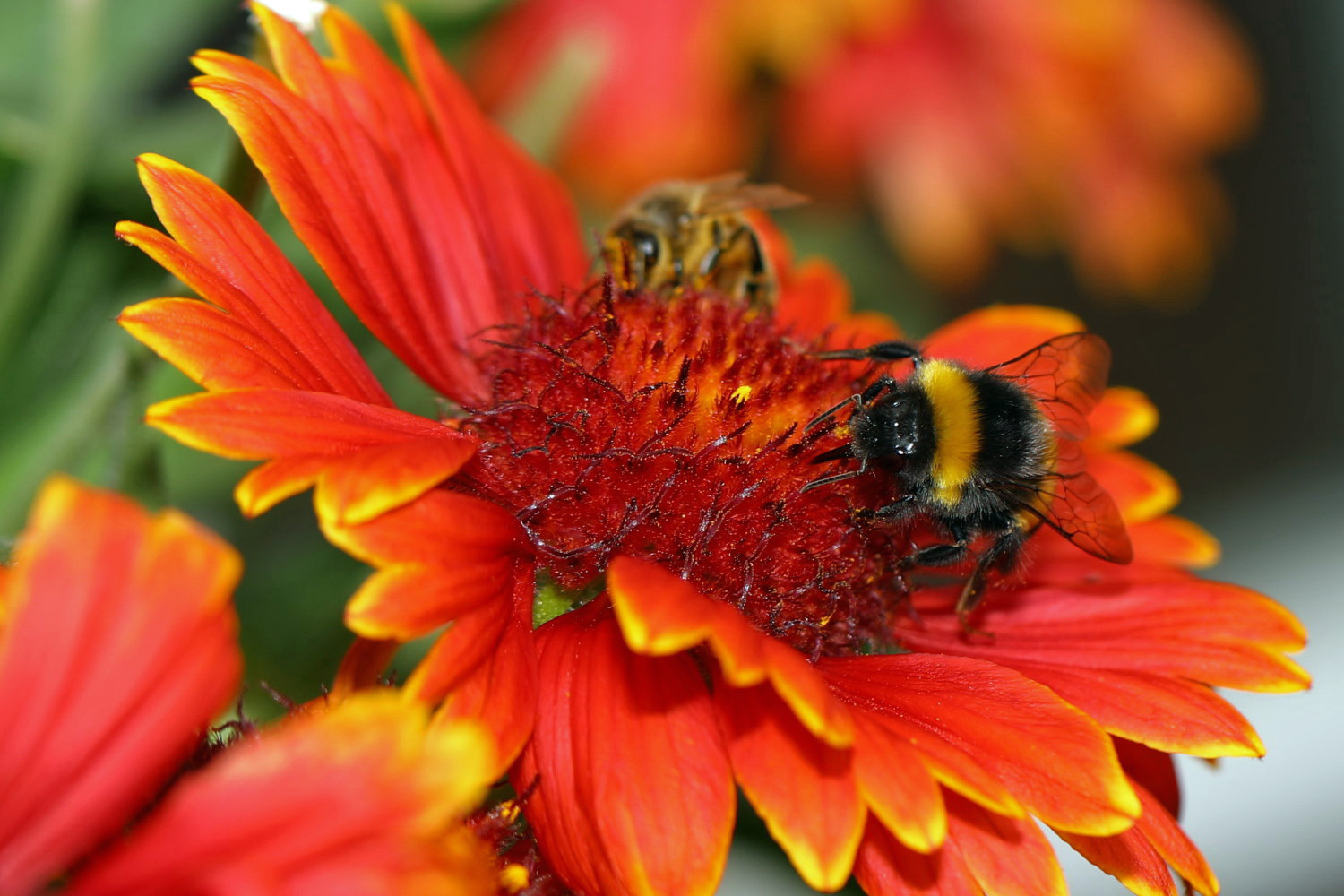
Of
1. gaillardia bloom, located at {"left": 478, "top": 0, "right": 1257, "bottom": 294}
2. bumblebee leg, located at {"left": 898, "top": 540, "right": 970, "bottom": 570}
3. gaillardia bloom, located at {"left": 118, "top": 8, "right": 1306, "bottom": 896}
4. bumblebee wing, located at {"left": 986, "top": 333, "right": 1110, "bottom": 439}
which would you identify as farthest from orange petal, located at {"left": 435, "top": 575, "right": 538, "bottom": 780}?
gaillardia bloom, located at {"left": 478, "top": 0, "right": 1257, "bottom": 294}

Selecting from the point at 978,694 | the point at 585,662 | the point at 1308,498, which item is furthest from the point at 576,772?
the point at 1308,498

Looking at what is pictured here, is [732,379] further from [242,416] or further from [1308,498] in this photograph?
[1308,498]

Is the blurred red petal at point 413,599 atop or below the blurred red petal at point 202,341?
below

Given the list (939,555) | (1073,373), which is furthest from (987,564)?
(1073,373)

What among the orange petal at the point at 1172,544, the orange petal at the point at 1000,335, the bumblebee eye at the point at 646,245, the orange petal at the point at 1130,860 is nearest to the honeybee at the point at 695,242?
the bumblebee eye at the point at 646,245

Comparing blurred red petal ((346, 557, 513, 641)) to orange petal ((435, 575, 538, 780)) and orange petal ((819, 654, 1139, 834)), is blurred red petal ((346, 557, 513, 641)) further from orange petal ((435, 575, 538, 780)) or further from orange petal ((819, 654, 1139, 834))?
orange petal ((819, 654, 1139, 834))

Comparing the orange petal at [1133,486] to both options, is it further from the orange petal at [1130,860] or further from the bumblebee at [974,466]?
the orange petal at [1130,860]

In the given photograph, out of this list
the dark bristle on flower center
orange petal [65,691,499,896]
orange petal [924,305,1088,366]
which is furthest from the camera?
orange petal [924,305,1088,366]
